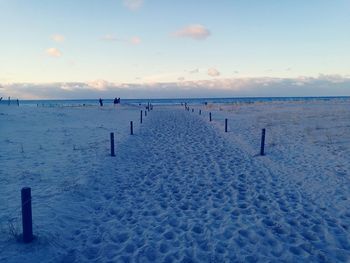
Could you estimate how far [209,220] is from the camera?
22.0ft

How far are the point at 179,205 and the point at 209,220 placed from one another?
1145 millimetres

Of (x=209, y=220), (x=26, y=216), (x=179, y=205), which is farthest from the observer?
(x=179, y=205)

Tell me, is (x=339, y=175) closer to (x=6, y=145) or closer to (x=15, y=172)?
(x=15, y=172)

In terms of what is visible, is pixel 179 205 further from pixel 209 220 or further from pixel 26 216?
pixel 26 216

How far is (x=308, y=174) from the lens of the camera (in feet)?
34.3

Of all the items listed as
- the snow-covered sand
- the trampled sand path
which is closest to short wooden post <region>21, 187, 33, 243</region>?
the snow-covered sand

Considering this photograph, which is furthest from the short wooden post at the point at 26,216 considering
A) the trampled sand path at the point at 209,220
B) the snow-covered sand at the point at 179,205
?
the trampled sand path at the point at 209,220

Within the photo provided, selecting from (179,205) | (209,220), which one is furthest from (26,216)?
(209,220)

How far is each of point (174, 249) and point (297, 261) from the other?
2.17m

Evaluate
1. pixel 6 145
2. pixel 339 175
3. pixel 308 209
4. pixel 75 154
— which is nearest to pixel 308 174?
pixel 339 175

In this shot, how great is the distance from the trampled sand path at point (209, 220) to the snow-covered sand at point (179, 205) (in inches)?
0.9

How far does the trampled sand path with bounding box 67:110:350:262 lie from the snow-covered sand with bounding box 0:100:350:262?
22 mm

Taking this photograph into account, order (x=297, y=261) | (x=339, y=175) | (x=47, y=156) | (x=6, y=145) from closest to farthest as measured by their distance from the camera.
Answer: (x=297, y=261) → (x=339, y=175) → (x=47, y=156) → (x=6, y=145)

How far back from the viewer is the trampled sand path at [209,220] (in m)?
5.36
